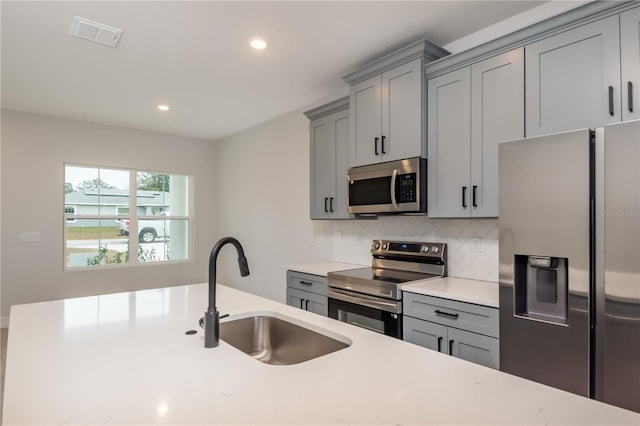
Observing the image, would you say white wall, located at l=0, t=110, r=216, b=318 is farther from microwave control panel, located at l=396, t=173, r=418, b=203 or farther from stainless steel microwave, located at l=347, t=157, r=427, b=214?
microwave control panel, located at l=396, t=173, r=418, b=203

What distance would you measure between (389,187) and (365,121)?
2.03 ft

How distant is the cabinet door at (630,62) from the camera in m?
1.69

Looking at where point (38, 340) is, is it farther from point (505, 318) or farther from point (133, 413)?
point (505, 318)

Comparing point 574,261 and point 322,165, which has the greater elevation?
point 322,165

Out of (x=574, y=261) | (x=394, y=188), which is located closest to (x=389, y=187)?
(x=394, y=188)

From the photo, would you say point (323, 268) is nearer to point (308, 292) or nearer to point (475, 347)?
point (308, 292)

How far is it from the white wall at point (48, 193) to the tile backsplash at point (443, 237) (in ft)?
11.4

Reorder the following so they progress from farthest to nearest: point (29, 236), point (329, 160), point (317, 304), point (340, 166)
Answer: point (29, 236)
point (329, 160)
point (340, 166)
point (317, 304)

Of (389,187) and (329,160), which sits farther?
(329,160)

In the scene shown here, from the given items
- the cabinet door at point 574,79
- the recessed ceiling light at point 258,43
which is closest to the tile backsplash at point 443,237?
the cabinet door at point 574,79

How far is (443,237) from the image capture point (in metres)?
2.87

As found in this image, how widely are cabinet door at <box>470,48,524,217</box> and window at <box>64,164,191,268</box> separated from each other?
16.0 ft

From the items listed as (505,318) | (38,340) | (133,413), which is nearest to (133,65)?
(38,340)

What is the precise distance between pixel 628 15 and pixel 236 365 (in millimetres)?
2298
